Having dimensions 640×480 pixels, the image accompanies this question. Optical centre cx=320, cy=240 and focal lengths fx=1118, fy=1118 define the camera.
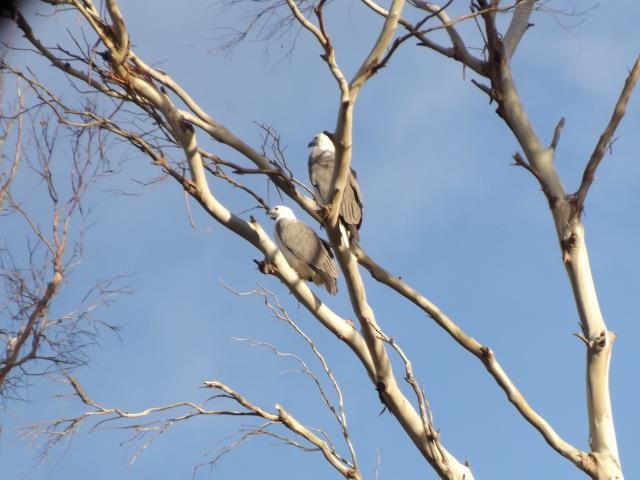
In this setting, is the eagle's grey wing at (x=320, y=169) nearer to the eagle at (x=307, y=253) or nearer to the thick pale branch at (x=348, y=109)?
the eagle at (x=307, y=253)

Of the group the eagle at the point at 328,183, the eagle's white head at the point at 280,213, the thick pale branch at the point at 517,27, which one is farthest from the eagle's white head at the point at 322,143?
the thick pale branch at the point at 517,27

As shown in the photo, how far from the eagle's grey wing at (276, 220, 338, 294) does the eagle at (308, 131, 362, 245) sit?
374 mm

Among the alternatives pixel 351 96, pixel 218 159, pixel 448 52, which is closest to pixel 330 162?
pixel 448 52

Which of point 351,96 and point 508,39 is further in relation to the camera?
point 508,39

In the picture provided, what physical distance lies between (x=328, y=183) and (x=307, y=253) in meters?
0.55

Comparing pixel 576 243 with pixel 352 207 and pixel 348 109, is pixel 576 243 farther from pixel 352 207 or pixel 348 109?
pixel 352 207

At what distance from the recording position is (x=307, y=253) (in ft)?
27.3

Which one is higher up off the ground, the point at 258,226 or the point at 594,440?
the point at 258,226

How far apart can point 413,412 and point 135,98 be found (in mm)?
2151

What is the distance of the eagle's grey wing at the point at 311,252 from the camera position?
27.0ft

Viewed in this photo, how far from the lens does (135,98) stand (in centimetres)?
570

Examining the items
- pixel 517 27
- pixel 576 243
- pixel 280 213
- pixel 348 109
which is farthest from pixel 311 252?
pixel 348 109

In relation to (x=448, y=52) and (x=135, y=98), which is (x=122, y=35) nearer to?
(x=135, y=98)

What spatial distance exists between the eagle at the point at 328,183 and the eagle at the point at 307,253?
1.23 feet
